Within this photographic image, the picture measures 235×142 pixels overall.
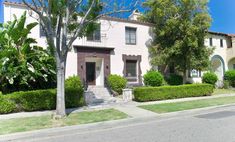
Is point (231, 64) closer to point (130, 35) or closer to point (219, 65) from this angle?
point (219, 65)

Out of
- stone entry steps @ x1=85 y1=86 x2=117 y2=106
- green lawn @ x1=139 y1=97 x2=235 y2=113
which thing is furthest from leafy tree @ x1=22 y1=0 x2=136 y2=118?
stone entry steps @ x1=85 y1=86 x2=117 y2=106

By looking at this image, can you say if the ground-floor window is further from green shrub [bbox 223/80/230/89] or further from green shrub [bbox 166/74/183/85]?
green shrub [bbox 223/80/230/89]

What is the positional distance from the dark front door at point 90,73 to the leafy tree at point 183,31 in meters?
5.73

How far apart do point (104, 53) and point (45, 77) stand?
7.25m

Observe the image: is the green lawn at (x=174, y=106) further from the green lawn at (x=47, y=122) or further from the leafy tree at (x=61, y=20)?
the leafy tree at (x=61, y=20)

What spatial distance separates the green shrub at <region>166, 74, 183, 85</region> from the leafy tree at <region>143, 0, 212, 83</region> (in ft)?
4.40

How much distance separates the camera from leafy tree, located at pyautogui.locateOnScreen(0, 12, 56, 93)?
12.3 meters

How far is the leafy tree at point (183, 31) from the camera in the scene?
66.1 feet

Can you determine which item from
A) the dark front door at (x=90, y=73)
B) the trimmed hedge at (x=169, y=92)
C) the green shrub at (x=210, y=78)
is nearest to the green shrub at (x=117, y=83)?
the dark front door at (x=90, y=73)

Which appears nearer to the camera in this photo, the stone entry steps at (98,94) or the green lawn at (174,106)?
the green lawn at (174,106)

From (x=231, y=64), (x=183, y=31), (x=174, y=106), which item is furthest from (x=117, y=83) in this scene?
(x=231, y=64)

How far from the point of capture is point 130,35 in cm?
2138

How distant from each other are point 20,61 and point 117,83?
8.20m

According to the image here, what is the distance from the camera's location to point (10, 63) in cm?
1239
